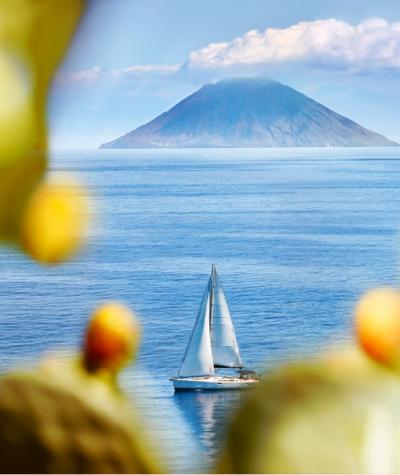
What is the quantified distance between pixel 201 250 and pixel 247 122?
75 cm

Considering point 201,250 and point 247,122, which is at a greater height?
point 247,122

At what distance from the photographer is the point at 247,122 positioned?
0.66 m

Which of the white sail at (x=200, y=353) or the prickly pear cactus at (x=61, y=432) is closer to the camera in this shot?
the prickly pear cactus at (x=61, y=432)

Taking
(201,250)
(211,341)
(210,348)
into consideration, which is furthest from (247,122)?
(201,250)

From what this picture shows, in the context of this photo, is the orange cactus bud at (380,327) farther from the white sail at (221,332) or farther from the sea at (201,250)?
the white sail at (221,332)

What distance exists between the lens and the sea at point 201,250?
1.55 feet

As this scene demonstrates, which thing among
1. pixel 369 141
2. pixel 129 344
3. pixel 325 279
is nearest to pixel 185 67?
pixel 369 141

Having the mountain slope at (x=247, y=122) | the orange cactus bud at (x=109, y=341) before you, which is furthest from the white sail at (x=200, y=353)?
the orange cactus bud at (x=109, y=341)

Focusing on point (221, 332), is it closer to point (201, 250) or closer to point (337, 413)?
point (201, 250)

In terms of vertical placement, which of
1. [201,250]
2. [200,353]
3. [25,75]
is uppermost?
[25,75]

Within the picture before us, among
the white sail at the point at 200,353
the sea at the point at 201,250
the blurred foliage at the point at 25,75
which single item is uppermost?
the blurred foliage at the point at 25,75

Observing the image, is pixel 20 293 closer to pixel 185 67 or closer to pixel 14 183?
pixel 185 67

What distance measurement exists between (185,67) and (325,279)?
1.00m

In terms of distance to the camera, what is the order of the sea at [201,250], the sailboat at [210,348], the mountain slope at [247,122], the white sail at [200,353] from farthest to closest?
the white sail at [200,353]
the sailboat at [210,348]
the mountain slope at [247,122]
the sea at [201,250]
